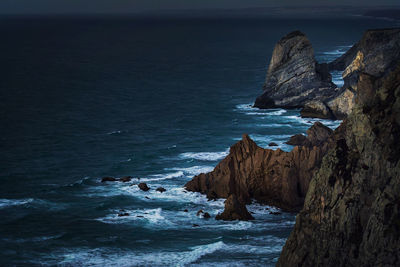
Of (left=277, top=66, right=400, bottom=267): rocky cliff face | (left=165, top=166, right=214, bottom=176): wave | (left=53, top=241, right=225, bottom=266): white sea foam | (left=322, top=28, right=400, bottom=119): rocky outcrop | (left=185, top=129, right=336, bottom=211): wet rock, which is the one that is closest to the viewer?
(left=277, top=66, right=400, bottom=267): rocky cliff face

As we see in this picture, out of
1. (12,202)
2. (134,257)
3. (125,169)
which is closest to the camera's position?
(134,257)

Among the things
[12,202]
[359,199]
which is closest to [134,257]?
[12,202]

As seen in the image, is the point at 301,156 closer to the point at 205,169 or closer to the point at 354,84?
the point at 205,169

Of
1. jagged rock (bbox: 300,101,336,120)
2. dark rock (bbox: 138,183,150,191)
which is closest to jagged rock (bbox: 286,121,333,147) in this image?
dark rock (bbox: 138,183,150,191)

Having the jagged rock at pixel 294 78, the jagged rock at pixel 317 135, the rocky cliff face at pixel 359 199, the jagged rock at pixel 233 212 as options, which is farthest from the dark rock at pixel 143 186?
the jagged rock at pixel 294 78

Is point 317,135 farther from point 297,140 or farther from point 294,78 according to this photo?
point 294,78

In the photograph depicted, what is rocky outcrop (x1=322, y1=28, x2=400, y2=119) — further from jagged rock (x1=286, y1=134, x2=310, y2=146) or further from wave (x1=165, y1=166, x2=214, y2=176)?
wave (x1=165, y1=166, x2=214, y2=176)
